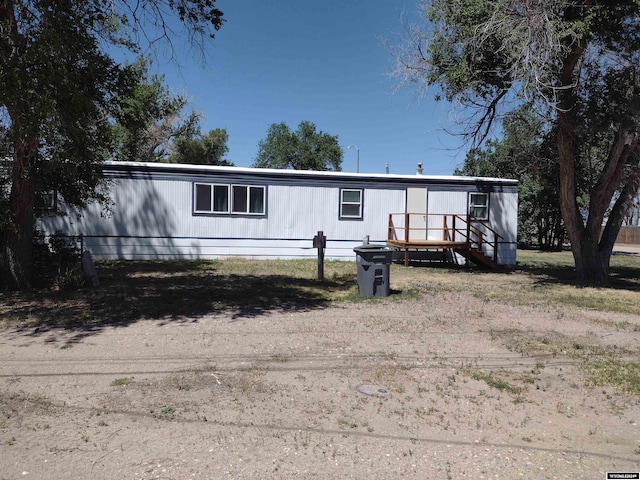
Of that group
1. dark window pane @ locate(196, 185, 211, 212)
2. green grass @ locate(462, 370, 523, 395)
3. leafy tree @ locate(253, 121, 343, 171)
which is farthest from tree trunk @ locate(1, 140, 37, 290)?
leafy tree @ locate(253, 121, 343, 171)

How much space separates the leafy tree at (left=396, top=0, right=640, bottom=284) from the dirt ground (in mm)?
5970

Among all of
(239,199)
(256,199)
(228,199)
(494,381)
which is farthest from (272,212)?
(494,381)

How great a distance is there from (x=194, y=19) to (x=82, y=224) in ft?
31.7

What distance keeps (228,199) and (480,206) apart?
29.9 feet

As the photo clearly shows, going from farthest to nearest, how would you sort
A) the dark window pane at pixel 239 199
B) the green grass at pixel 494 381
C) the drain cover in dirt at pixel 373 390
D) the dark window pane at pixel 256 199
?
the dark window pane at pixel 256 199 → the dark window pane at pixel 239 199 → the green grass at pixel 494 381 → the drain cover in dirt at pixel 373 390

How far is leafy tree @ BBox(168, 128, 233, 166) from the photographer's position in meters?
28.9

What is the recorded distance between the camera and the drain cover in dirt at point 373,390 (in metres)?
4.33

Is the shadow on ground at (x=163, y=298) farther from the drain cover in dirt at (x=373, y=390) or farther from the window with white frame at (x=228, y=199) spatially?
the window with white frame at (x=228, y=199)

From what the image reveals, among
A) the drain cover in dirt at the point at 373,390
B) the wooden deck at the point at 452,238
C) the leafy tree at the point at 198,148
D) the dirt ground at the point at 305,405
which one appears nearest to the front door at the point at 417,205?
the wooden deck at the point at 452,238

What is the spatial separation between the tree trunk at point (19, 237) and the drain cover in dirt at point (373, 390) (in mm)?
7281

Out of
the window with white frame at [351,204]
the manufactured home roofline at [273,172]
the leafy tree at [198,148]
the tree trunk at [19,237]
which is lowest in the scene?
the tree trunk at [19,237]

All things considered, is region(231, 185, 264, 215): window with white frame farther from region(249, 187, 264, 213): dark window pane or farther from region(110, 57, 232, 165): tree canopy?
region(110, 57, 232, 165): tree canopy

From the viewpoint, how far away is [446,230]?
16.2 m

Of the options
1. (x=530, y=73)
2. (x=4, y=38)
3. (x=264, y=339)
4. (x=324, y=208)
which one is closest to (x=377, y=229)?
(x=324, y=208)
